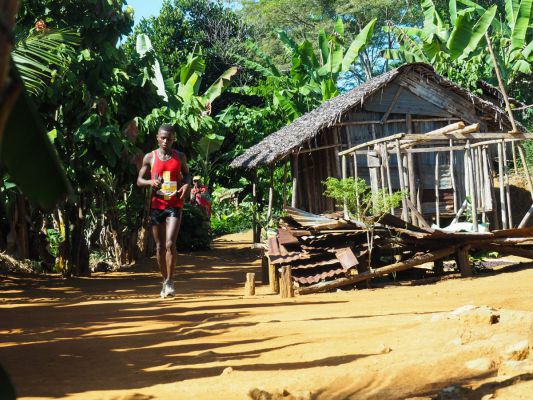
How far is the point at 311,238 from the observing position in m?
9.00

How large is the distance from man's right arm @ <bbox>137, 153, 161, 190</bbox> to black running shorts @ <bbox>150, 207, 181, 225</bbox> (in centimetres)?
25

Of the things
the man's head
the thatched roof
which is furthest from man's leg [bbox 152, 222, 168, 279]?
the thatched roof

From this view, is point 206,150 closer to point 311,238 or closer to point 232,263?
point 232,263

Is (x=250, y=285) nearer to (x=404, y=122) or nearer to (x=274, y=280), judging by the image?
(x=274, y=280)

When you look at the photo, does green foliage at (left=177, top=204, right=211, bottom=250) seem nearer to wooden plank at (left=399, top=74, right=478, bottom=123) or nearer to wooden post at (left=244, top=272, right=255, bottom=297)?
wooden plank at (left=399, top=74, right=478, bottom=123)

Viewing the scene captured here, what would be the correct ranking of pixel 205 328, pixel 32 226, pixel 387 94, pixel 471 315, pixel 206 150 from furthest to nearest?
1. pixel 206 150
2. pixel 387 94
3. pixel 32 226
4. pixel 205 328
5. pixel 471 315

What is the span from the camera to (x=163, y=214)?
798 cm

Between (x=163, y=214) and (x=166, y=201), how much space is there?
0.14 metres

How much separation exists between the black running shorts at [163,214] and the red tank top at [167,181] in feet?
0.10

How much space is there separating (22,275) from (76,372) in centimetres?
788

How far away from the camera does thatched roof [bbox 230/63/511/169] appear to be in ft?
48.0

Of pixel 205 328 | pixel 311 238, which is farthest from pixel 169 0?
pixel 205 328

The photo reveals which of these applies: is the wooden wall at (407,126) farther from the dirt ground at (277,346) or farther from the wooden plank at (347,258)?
the dirt ground at (277,346)

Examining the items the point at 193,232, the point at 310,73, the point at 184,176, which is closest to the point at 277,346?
the point at 184,176
